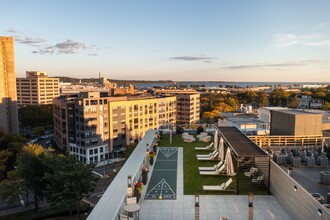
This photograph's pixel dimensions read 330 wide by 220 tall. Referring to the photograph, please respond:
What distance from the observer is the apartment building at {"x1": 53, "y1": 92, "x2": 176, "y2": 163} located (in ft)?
187

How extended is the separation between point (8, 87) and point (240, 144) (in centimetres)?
7527

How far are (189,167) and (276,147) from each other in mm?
7840

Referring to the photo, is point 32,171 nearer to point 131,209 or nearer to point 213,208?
point 131,209

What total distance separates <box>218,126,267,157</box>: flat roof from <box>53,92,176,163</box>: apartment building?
34950 mm

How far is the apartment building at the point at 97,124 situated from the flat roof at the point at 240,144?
34.9 metres

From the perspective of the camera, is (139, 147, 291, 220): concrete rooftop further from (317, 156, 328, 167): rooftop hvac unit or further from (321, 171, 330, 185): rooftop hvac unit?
(317, 156, 328, 167): rooftop hvac unit

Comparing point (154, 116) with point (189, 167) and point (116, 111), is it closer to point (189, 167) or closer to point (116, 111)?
point (116, 111)

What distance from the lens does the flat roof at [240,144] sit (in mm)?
16500

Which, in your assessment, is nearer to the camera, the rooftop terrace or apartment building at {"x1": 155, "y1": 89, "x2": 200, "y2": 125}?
the rooftop terrace

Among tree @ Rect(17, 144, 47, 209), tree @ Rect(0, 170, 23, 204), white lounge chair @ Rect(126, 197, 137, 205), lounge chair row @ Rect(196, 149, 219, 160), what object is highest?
white lounge chair @ Rect(126, 197, 137, 205)

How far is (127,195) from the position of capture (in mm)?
12352

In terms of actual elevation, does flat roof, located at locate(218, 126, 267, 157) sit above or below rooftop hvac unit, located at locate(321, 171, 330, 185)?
above

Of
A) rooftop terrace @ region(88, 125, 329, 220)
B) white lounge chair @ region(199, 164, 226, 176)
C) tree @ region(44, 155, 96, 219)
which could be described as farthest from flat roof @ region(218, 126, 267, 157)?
tree @ region(44, 155, 96, 219)

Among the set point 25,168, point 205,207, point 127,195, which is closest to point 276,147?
point 205,207
